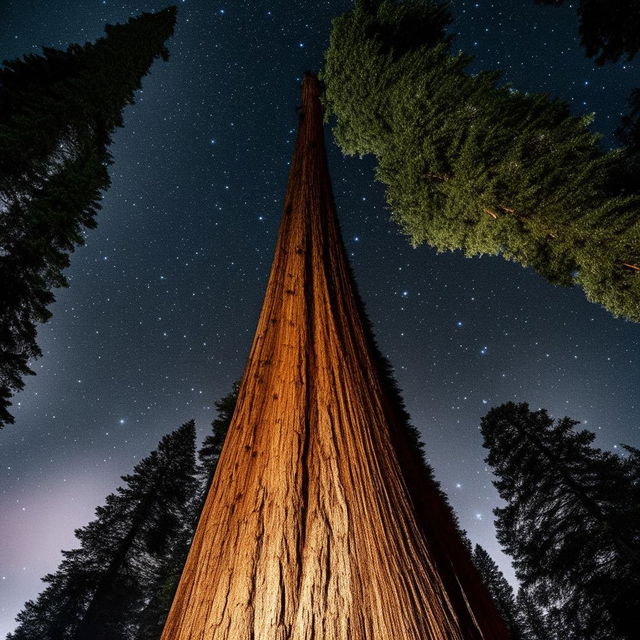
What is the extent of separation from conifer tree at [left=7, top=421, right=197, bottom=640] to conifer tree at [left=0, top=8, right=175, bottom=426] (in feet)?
50.8

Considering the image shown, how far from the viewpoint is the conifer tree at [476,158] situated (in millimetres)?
6098

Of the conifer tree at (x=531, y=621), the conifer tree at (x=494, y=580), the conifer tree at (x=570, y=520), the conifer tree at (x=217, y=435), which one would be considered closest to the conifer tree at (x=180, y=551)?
the conifer tree at (x=217, y=435)

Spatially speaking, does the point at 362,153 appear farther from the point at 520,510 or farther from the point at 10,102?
the point at 520,510

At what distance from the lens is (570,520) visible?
12492 mm

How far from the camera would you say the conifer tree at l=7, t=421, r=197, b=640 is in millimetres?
16875

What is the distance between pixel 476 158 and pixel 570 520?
1484cm

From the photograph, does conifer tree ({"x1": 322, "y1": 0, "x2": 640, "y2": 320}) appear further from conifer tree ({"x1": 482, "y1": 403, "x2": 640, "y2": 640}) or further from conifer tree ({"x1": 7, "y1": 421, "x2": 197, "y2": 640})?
conifer tree ({"x1": 7, "y1": 421, "x2": 197, "y2": 640})

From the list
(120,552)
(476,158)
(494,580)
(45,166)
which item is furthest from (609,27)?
(494,580)

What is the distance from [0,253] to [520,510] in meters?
20.8

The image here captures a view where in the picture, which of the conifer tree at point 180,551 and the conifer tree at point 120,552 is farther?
the conifer tree at point 120,552

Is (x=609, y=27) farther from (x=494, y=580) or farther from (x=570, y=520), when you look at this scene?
(x=494, y=580)

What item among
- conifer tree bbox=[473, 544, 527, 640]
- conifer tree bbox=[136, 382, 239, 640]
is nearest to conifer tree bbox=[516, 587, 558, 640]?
conifer tree bbox=[473, 544, 527, 640]

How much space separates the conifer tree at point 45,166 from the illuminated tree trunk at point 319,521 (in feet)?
26.7

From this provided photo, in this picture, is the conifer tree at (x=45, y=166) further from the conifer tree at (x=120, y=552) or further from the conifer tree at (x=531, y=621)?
the conifer tree at (x=531, y=621)
